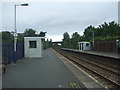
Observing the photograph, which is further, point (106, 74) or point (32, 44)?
point (32, 44)

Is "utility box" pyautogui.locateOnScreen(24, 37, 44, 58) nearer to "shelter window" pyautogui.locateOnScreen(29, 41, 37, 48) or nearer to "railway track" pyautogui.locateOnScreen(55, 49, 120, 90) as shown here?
"shelter window" pyautogui.locateOnScreen(29, 41, 37, 48)

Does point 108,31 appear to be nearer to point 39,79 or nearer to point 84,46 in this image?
point 84,46

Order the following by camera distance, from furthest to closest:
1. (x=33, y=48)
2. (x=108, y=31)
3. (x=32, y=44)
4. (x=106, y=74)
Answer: (x=108, y=31) → (x=32, y=44) → (x=33, y=48) → (x=106, y=74)

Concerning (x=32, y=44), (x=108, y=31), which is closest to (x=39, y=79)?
(x=32, y=44)

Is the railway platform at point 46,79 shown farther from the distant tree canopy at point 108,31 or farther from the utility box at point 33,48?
the distant tree canopy at point 108,31

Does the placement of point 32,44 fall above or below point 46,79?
above

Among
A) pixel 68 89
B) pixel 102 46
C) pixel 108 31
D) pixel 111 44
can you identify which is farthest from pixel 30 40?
pixel 108 31

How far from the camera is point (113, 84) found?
11.0 meters

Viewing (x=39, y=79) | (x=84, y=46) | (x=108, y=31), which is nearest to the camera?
(x=39, y=79)

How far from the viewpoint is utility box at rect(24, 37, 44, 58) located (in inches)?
1296

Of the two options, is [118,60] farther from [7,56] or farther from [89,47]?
[89,47]

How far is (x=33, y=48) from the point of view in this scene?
3291 cm

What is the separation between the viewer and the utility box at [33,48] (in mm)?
32906

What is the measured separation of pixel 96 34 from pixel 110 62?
84788 mm
